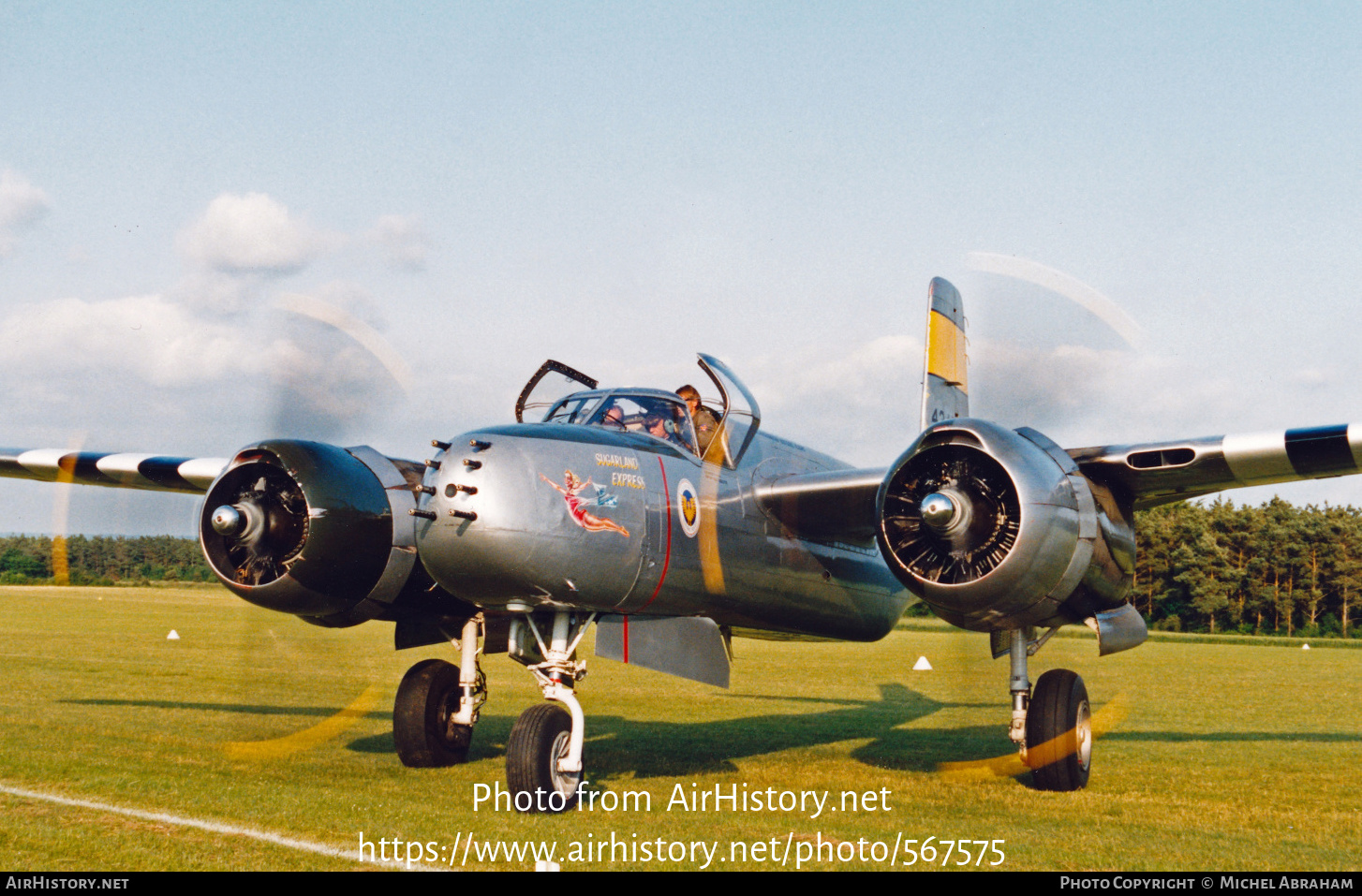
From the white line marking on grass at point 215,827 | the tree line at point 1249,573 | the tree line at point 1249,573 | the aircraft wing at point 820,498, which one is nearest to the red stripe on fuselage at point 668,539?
the aircraft wing at point 820,498

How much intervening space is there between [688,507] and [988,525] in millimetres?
2631

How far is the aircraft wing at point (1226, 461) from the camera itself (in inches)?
383

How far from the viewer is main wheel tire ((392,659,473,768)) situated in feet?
37.5

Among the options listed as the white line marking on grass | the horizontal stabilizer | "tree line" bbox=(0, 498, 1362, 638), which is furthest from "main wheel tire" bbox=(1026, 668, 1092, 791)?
"tree line" bbox=(0, 498, 1362, 638)

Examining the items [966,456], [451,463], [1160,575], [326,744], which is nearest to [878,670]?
[326,744]

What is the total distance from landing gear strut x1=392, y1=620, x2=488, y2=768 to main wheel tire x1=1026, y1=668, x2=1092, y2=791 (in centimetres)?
558

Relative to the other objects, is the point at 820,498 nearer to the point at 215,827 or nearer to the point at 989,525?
the point at 989,525

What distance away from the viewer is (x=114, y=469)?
547 inches

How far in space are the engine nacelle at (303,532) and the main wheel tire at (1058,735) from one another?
6.45 m

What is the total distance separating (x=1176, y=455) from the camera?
33.2 ft

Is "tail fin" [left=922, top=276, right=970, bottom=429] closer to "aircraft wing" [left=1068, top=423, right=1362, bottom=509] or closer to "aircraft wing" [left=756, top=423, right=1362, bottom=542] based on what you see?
"aircraft wing" [left=756, top=423, right=1362, bottom=542]

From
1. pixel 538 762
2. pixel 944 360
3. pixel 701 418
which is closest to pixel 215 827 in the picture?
pixel 538 762

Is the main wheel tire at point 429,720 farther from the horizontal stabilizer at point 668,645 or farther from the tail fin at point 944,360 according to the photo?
the tail fin at point 944,360
